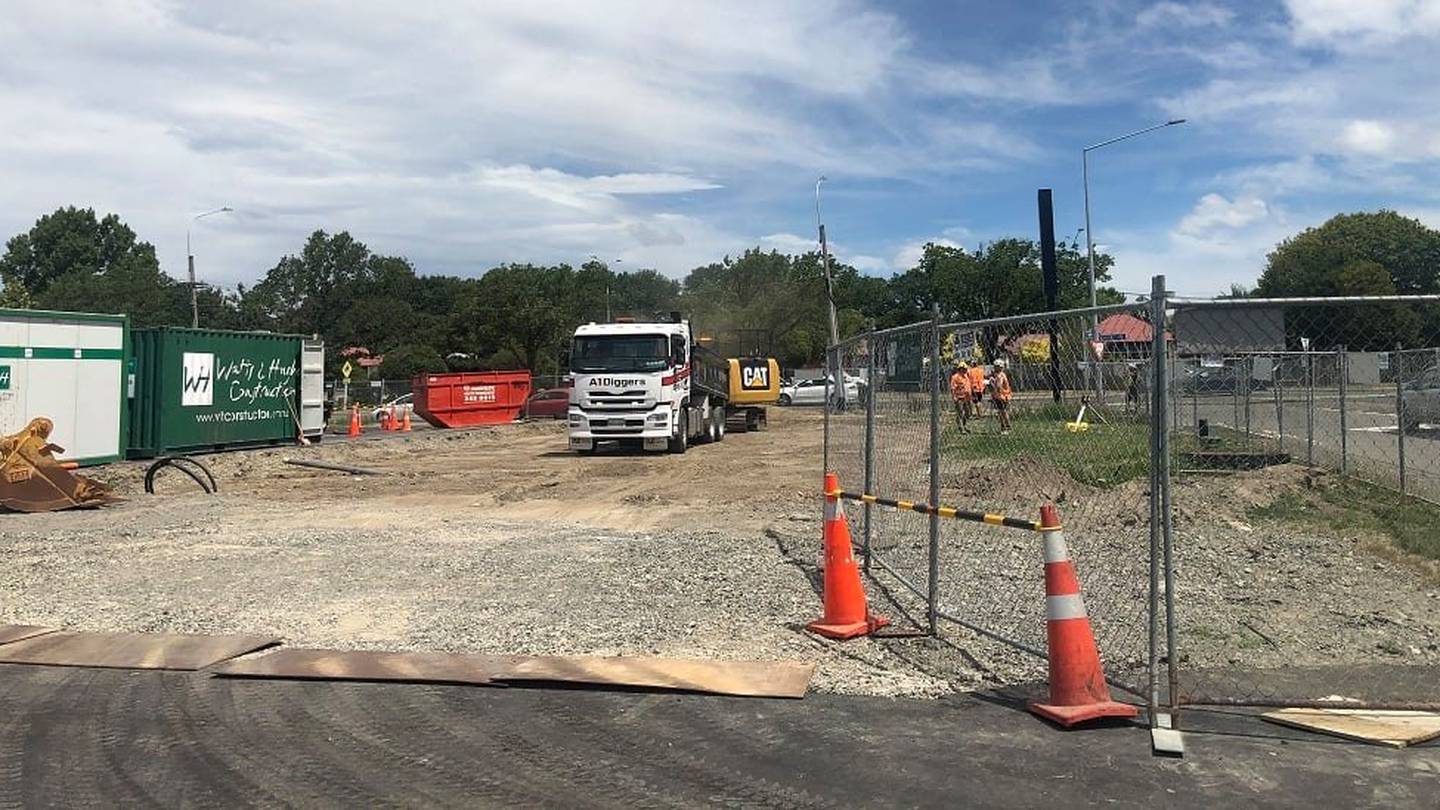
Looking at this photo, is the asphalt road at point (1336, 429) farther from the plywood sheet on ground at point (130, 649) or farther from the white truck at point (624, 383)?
the white truck at point (624, 383)

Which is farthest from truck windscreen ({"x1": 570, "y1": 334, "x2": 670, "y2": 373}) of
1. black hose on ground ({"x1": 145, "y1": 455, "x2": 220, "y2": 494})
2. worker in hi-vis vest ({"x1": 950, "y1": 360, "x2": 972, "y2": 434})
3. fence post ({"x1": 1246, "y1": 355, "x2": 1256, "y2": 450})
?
worker in hi-vis vest ({"x1": 950, "y1": 360, "x2": 972, "y2": 434})

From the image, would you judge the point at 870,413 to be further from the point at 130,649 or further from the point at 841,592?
the point at 130,649

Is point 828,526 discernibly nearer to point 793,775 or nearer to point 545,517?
point 793,775

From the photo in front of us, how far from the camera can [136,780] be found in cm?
473

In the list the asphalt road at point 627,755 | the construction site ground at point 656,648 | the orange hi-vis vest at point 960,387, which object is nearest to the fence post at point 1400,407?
the construction site ground at point 656,648

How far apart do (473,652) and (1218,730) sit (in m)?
4.35

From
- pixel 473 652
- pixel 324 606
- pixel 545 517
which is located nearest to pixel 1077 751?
pixel 473 652

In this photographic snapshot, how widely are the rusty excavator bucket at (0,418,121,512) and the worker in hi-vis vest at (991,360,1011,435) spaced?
1229 cm

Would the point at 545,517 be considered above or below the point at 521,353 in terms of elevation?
below

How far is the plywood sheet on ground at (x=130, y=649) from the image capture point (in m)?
6.77

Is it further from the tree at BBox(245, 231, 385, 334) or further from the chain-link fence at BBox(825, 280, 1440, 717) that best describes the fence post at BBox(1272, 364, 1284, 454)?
the tree at BBox(245, 231, 385, 334)

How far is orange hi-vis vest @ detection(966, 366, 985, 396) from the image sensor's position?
25.7 feet

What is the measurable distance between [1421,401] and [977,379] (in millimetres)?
7884

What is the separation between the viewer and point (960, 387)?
26.1 ft
